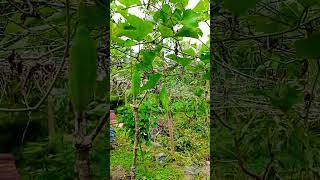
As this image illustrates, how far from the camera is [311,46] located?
2.73ft

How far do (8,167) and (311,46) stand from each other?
26.1 inches

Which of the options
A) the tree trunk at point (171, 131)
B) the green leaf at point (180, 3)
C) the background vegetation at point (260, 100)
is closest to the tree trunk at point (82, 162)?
the background vegetation at point (260, 100)

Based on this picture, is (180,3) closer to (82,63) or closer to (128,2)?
(128,2)

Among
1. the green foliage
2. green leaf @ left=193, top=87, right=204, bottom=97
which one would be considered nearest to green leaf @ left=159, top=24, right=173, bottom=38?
the green foliage

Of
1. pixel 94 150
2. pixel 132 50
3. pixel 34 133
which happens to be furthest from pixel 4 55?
pixel 132 50

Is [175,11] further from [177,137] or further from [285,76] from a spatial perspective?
[177,137]

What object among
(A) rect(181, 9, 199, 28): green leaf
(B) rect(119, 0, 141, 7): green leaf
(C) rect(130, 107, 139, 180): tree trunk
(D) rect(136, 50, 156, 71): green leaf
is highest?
(B) rect(119, 0, 141, 7): green leaf

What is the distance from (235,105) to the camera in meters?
1.03

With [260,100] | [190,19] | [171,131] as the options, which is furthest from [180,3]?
[171,131]

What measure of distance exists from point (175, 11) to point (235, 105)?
0.28m

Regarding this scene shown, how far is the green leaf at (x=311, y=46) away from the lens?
824mm

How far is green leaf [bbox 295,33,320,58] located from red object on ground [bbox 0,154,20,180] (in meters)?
0.63

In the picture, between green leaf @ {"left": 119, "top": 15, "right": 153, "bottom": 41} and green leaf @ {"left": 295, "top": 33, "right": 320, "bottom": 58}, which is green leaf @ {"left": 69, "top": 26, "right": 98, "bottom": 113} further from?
green leaf @ {"left": 295, "top": 33, "right": 320, "bottom": 58}

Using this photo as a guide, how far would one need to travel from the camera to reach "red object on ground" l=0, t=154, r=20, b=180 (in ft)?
2.85
